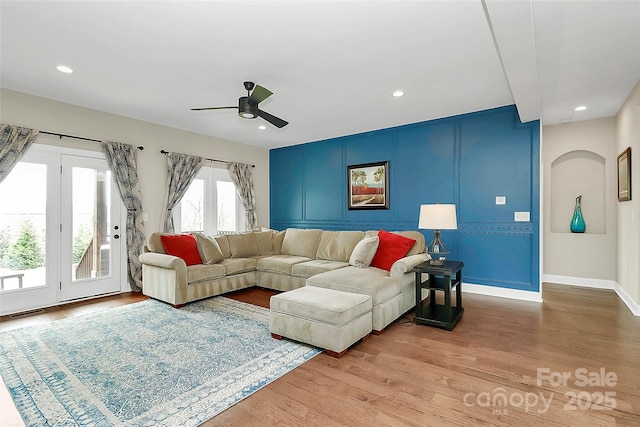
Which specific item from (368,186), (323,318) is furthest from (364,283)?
(368,186)

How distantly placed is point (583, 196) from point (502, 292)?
242 cm

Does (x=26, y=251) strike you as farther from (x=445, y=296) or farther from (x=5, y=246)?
(x=445, y=296)

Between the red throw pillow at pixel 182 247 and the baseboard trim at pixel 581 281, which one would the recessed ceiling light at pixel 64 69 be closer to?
the red throw pillow at pixel 182 247

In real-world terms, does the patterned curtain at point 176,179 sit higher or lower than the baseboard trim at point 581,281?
higher

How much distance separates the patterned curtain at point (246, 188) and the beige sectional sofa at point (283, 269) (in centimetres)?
114

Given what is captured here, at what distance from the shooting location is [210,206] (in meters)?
6.04

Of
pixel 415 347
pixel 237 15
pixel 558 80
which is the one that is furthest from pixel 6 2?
pixel 558 80

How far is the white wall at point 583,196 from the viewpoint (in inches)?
192

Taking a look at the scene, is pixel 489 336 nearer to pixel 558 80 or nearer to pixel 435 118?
pixel 558 80

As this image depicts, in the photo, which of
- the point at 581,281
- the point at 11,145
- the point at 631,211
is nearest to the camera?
the point at 11,145

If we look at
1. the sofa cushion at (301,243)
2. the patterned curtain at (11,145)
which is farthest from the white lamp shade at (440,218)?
the patterned curtain at (11,145)

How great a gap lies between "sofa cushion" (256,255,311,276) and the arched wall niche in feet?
14.7

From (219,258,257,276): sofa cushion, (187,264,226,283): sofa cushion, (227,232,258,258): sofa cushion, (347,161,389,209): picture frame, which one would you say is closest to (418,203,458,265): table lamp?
(347,161,389,209): picture frame

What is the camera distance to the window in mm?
5672
